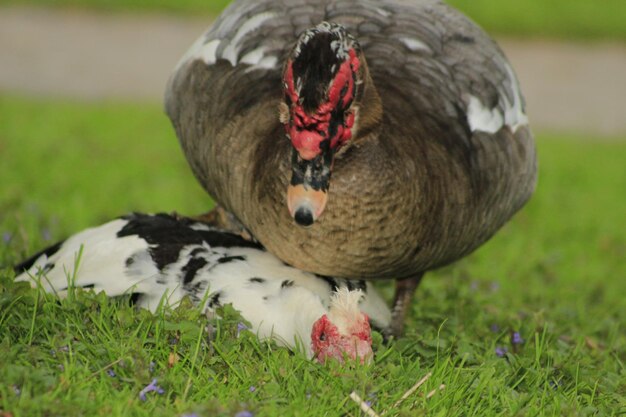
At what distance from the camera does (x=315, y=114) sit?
10.5ft

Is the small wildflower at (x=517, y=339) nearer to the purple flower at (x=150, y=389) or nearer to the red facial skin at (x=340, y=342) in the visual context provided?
the red facial skin at (x=340, y=342)

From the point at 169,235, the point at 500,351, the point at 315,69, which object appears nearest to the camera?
the point at 315,69

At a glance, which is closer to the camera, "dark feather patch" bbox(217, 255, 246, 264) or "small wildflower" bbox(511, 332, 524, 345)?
"dark feather patch" bbox(217, 255, 246, 264)

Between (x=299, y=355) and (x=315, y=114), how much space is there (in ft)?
2.55

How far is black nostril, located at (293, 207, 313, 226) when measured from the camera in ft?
10.8

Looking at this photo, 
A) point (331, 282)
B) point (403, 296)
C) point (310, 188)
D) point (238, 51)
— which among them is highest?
point (238, 51)

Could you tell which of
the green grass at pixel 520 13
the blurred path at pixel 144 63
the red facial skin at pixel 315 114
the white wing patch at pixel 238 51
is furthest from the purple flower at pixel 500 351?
the green grass at pixel 520 13

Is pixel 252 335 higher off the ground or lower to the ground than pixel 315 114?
lower

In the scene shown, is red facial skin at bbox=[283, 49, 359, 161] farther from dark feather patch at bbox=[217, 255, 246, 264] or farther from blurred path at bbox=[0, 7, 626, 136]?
blurred path at bbox=[0, 7, 626, 136]

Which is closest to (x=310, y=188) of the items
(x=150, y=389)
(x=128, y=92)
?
(x=150, y=389)

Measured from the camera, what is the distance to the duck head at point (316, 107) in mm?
3176

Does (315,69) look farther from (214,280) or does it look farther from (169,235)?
(169,235)

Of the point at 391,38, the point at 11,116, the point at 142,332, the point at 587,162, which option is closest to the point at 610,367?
the point at 391,38

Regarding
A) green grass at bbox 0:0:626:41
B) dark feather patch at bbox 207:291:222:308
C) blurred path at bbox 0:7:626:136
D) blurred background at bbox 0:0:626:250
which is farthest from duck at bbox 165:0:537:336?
green grass at bbox 0:0:626:41
